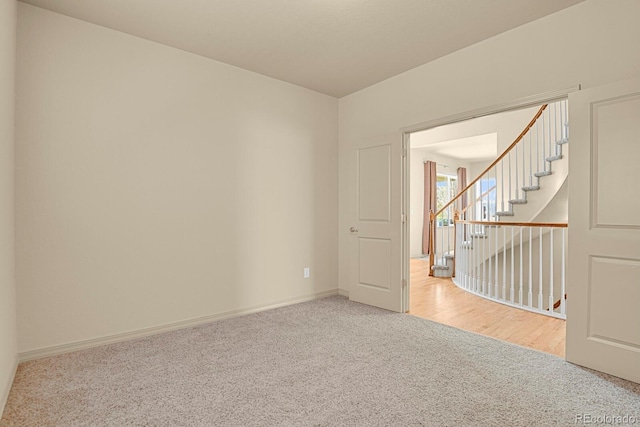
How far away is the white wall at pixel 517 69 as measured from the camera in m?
2.44

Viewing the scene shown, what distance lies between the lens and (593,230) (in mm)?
2449

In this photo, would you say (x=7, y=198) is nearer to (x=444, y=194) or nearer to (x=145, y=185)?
(x=145, y=185)

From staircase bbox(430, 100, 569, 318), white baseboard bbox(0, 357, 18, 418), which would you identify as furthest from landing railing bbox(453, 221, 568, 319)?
white baseboard bbox(0, 357, 18, 418)

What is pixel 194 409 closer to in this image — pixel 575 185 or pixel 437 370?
pixel 437 370

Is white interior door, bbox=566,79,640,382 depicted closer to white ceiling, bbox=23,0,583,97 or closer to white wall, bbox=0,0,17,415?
white ceiling, bbox=23,0,583,97

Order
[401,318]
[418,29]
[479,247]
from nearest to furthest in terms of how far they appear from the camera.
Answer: [418,29] → [401,318] → [479,247]

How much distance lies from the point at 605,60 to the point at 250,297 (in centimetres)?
385

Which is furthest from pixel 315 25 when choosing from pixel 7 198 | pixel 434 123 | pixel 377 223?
pixel 7 198

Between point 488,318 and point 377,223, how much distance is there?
1623 mm

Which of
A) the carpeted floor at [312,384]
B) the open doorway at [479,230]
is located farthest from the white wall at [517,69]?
the carpeted floor at [312,384]

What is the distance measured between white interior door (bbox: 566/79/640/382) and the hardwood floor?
440mm

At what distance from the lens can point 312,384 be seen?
2.25 m

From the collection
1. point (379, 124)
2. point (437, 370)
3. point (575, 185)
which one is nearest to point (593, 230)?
point (575, 185)

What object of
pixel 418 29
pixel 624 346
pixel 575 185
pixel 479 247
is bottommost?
pixel 624 346
